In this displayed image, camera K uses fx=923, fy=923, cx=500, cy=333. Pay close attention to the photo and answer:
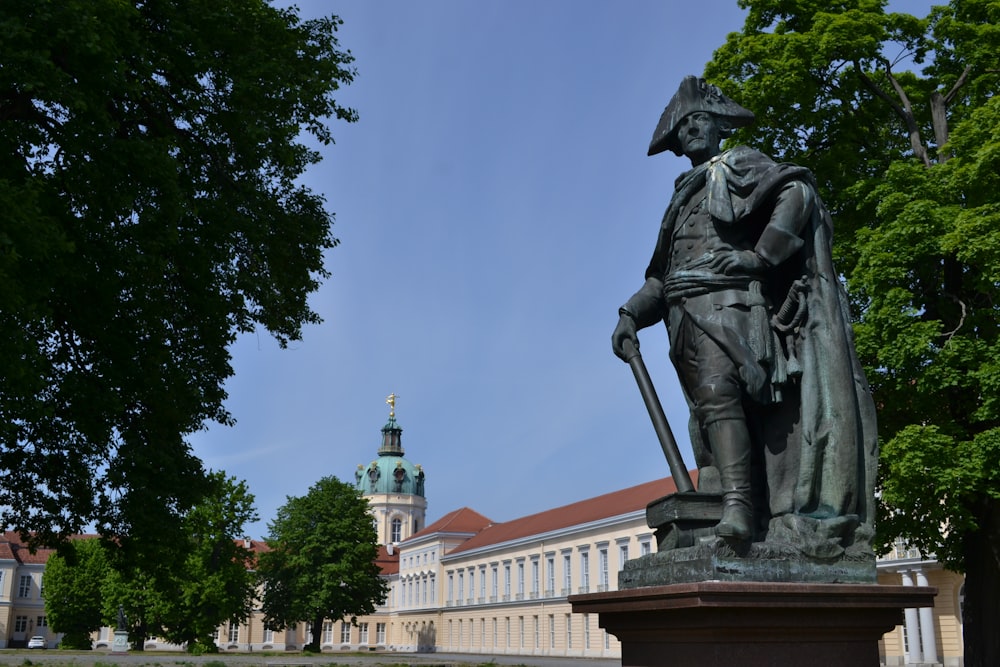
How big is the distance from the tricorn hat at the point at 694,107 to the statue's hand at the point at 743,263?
0.81 metres

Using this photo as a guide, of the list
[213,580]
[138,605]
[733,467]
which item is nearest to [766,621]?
[733,467]

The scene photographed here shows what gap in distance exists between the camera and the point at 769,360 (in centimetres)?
402

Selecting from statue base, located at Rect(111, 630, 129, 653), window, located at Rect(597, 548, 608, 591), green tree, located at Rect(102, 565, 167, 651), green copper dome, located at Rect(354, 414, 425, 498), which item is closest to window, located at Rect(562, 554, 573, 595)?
window, located at Rect(597, 548, 608, 591)

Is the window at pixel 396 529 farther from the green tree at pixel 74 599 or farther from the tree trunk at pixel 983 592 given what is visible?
the tree trunk at pixel 983 592

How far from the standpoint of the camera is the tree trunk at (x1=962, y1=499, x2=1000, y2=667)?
1332 centimetres

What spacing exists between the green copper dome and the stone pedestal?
334ft

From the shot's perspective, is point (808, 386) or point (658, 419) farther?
point (658, 419)

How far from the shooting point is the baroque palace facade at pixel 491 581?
31.3 metres

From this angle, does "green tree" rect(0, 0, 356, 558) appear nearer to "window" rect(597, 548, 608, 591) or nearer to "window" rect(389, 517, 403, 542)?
"window" rect(597, 548, 608, 591)

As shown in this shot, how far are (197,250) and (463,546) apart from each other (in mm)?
68381

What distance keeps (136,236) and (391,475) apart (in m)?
95.6

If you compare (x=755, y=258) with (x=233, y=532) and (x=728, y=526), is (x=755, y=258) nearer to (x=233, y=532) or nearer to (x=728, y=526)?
(x=728, y=526)

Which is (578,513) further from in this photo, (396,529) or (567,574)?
(396,529)

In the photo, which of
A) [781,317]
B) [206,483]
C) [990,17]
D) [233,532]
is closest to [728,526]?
[781,317]
